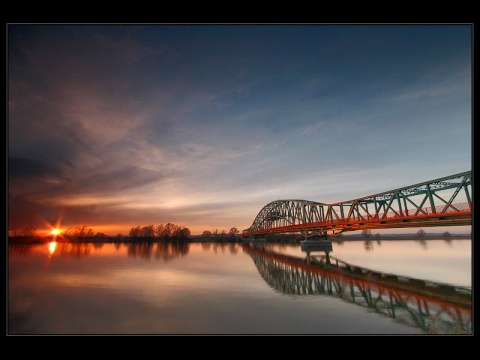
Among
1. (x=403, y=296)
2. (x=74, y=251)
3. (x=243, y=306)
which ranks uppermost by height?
(x=243, y=306)

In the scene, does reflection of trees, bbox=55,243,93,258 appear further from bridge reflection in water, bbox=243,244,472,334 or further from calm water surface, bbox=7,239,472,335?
bridge reflection in water, bbox=243,244,472,334

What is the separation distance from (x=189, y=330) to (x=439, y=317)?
12035 millimetres

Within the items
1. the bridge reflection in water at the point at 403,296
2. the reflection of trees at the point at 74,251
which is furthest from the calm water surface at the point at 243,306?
the reflection of trees at the point at 74,251

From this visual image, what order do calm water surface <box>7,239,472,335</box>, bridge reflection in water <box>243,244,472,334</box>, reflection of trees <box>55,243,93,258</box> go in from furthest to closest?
reflection of trees <box>55,243,93,258</box> → bridge reflection in water <box>243,244,472,334</box> → calm water surface <box>7,239,472,335</box>

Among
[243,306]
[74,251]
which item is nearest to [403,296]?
[243,306]

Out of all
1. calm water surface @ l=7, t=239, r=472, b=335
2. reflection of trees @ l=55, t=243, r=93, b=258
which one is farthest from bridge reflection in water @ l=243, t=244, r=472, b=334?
reflection of trees @ l=55, t=243, r=93, b=258

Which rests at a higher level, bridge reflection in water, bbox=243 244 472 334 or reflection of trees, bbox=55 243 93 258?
bridge reflection in water, bbox=243 244 472 334

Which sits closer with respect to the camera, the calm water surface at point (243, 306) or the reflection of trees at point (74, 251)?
the calm water surface at point (243, 306)

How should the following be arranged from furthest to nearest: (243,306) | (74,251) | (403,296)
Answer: (74,251), (403,296), (243,306)

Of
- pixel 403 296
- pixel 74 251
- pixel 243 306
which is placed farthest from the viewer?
pixel 74 251

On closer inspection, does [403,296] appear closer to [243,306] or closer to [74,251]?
[243,306]

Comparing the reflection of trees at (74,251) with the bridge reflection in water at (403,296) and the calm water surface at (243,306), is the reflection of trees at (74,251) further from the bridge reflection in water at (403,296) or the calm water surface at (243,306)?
the bridge reflection in water at (403,296)

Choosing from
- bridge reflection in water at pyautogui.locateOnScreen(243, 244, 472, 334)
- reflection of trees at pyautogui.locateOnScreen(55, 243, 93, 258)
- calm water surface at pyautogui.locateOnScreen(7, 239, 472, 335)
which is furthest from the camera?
reflection of trees at pyautogui.locateOnScreen(55, 243, 93, 258)
